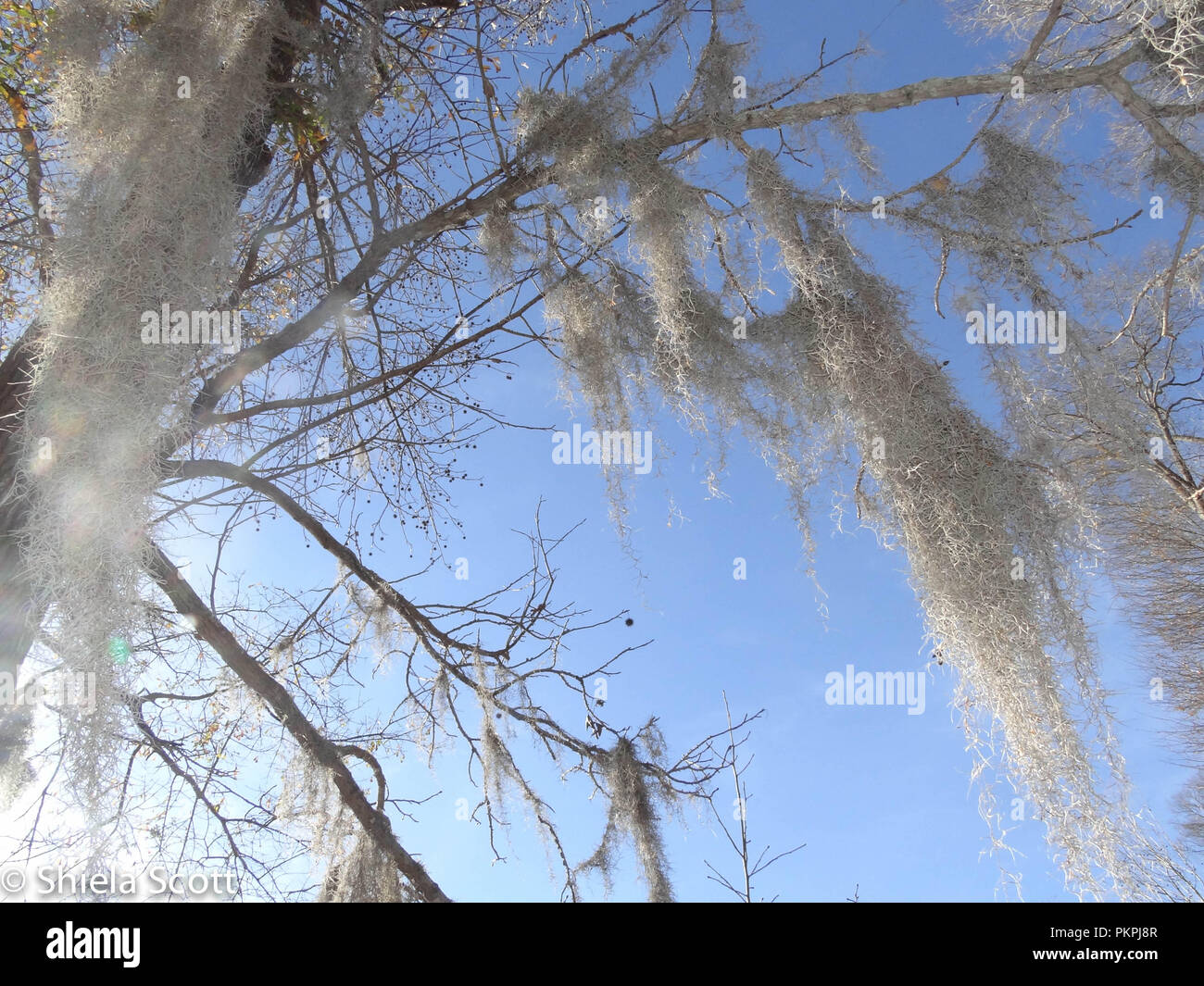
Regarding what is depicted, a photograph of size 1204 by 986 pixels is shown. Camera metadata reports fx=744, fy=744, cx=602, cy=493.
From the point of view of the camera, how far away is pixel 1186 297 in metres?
3.35

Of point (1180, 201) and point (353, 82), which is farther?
point (353, 82)

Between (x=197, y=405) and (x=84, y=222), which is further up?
(x=84, y=222)

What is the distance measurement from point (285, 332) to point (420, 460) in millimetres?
986

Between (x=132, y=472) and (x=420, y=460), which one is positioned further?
(x=420, y=460)

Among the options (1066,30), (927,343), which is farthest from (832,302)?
(1066,30)

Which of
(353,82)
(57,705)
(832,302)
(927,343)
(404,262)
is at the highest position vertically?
(353,82)

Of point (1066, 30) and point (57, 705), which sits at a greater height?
point (1066, 30)

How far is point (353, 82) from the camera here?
286 cm

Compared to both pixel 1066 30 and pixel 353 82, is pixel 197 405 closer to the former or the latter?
pixel 353 82

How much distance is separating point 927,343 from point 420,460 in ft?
7.90
